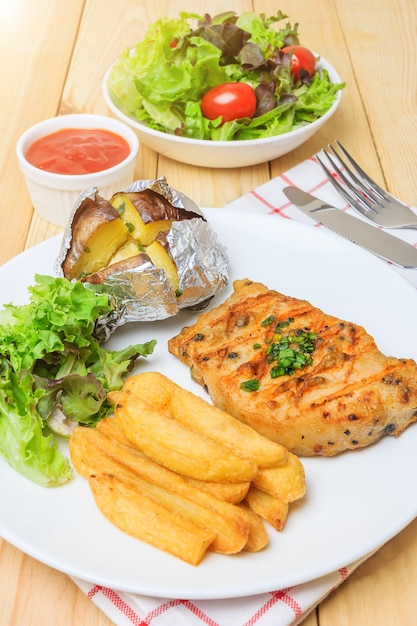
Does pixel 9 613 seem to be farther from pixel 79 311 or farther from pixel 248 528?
pixel 79 311

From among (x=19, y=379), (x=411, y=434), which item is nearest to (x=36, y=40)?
(x=19, y=379)

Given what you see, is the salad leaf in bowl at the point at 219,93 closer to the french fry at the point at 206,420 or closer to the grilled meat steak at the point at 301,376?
the grilled meat steak at the point at 301,376

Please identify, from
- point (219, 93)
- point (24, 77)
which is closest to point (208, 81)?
point (219, 93)

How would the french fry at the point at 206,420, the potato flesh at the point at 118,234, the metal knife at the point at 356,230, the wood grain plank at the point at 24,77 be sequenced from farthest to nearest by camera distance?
the wood grain plank at the point at 24,77 < the metal knife at the point at 356,230 < the potato flesh at the point at 118,234 < the french fry at the point at 206,420

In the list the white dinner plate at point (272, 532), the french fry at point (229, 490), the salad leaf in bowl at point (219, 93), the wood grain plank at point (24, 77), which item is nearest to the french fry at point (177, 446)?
the french fry at point (229, 490)

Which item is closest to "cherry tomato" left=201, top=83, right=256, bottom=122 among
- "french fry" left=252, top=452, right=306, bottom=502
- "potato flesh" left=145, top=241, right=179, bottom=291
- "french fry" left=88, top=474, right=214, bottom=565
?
"potato flesh" left=145, top=241, right=179, bottom=291

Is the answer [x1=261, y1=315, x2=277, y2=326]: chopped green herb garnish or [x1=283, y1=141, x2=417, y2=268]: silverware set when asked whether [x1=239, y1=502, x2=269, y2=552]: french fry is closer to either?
[x1=261, y1=315, x2=277, y2=326]: chopped green herb garnish
